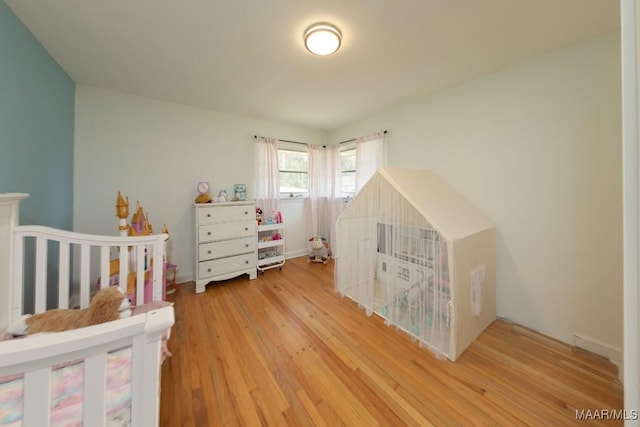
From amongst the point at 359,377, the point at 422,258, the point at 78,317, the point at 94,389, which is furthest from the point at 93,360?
the point at 422,258

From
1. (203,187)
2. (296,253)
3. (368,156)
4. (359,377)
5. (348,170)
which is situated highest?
(368,156)

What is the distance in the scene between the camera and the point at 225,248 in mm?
2854

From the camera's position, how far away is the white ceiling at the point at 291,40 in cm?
139

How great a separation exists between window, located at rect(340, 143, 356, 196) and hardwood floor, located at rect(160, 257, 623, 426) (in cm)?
212

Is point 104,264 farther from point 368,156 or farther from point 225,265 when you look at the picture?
point 368,156

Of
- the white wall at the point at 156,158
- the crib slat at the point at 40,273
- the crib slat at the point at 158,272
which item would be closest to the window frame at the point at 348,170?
the white wall at the point at 156,158

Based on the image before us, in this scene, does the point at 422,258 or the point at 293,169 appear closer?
the point at 422,258

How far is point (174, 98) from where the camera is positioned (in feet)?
8.69

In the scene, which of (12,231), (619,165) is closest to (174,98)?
(12,231)

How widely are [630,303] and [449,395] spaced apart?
115 centimetres

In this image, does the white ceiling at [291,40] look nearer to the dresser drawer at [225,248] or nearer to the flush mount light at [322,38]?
the flush mount light at [322,38]

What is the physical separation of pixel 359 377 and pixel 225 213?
232 cm

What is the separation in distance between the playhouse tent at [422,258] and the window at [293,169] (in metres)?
1.68

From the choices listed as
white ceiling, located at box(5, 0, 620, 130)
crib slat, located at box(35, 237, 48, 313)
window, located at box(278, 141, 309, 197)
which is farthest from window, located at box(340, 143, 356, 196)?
crib slat, located at box(35, 237, 48, 313)
